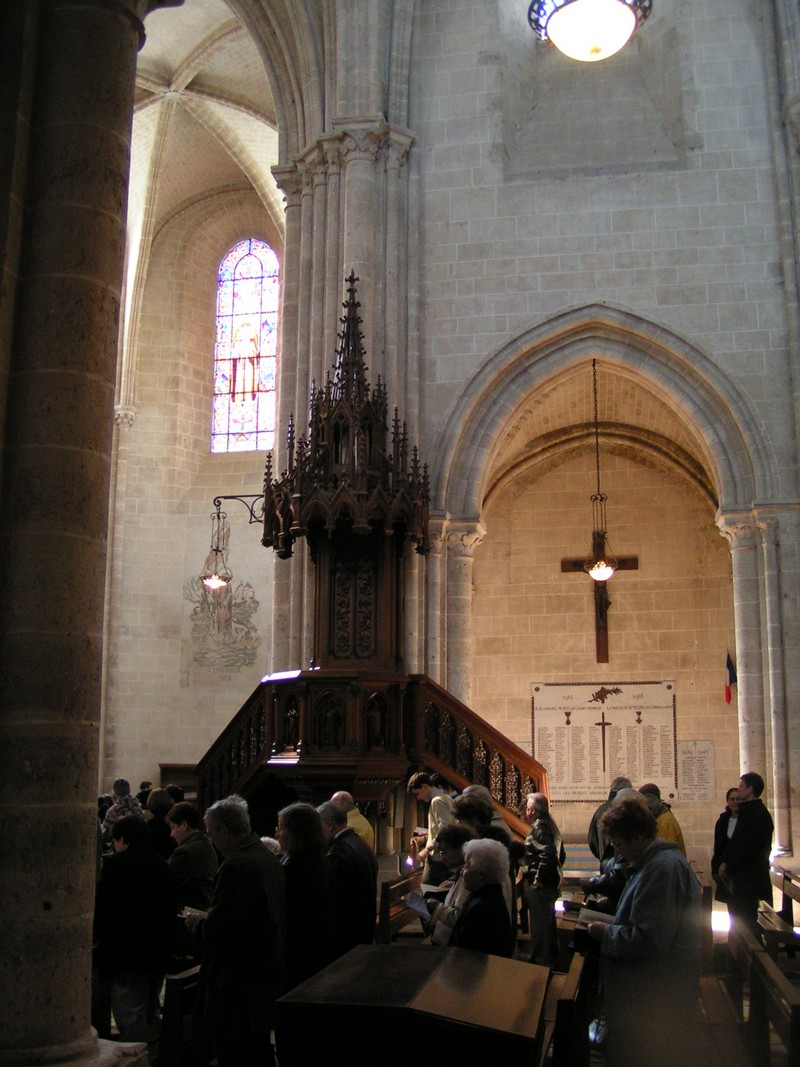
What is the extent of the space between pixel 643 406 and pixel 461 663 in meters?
5.27

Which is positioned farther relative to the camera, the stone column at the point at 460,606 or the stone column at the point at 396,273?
the stone column at the point at 396,273

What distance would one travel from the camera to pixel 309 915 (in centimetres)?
503

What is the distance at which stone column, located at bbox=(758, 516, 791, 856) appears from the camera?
11.9 meters

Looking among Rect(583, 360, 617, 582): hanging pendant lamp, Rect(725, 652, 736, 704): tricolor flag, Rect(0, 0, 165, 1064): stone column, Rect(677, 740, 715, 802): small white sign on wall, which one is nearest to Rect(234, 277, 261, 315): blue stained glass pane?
Rect(583, 360, 617, 582): hanging pendant lamp

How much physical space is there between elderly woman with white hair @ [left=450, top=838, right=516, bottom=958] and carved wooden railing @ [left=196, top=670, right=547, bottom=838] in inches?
229

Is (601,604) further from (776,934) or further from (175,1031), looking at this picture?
(175,1031)

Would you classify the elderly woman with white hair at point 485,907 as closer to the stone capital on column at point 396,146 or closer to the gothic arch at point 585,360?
the gothic arch at point 585,360

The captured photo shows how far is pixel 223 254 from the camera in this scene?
21.3 meters

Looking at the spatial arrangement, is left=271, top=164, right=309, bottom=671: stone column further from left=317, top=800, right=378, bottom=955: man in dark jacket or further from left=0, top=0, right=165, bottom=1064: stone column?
left=0, top=0, right=165, bottom=1064: stone column

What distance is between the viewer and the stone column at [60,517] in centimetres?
396

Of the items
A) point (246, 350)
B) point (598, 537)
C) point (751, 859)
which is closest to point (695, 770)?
point (598, 537)

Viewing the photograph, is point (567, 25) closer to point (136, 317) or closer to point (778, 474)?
point (778, 474)

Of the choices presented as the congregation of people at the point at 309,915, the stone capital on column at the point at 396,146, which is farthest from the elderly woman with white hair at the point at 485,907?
the stone capital on column at the point at 396,146

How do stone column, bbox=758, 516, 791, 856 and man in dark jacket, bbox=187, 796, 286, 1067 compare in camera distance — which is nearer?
man in dark jacket, bbox=187, 796, 286, 1067
